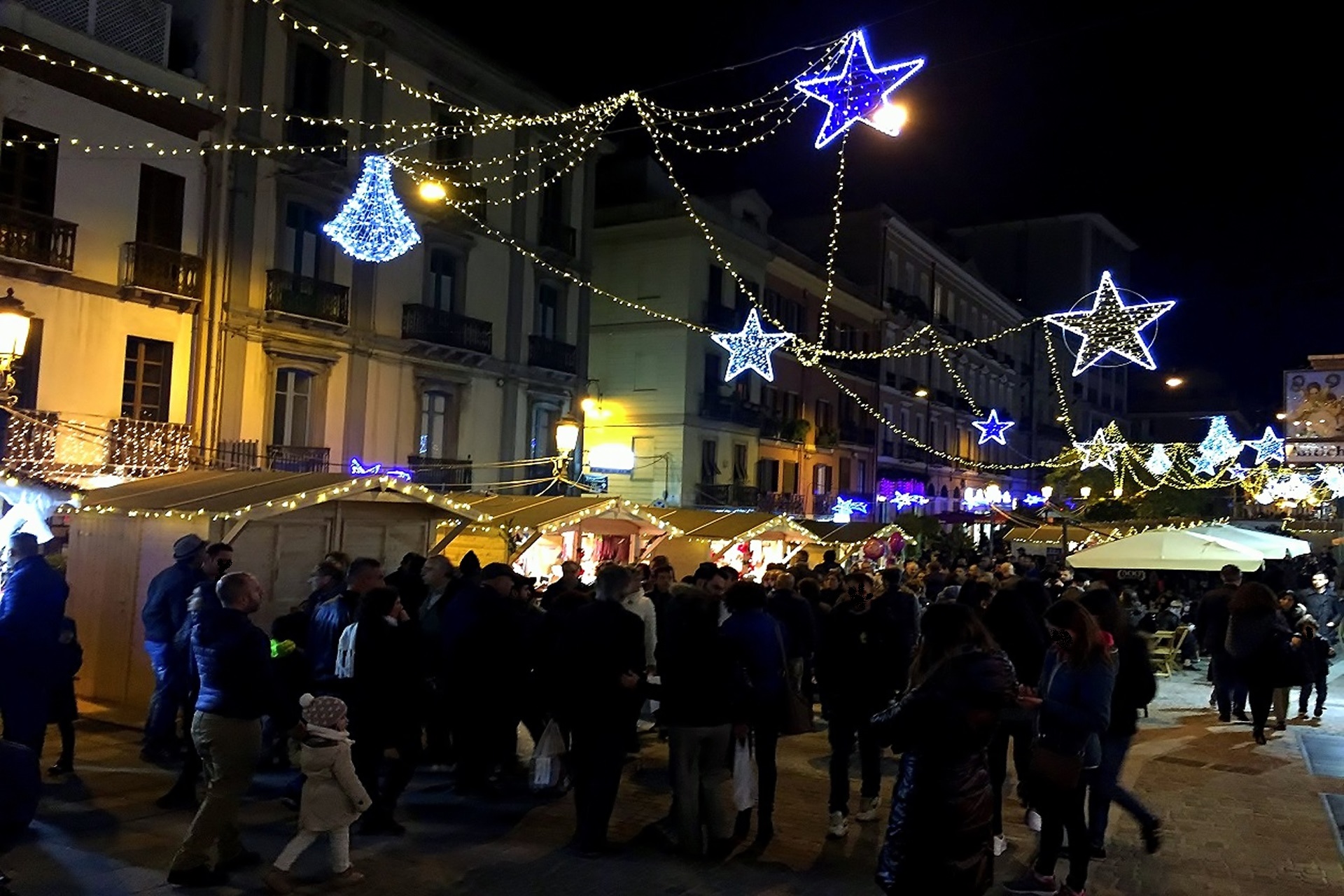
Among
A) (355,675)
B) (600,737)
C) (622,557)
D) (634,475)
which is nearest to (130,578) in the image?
(355,675)

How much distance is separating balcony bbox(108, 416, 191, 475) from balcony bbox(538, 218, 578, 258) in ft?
33.3

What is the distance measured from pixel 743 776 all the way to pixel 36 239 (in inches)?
502

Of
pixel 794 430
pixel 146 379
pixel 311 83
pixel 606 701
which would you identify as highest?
pixel 311 83

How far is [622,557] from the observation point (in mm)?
16797

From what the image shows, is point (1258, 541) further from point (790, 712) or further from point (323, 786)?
point (323, 786)

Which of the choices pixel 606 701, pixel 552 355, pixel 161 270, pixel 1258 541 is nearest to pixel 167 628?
pixel 606 701

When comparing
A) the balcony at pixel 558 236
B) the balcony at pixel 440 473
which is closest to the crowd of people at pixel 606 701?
the balcony at pixel 440 473

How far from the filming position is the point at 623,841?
634cm

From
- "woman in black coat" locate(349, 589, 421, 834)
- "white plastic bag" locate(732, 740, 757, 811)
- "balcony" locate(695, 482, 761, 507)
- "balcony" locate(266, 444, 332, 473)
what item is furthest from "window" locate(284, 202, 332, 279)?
"white plastic bag" locate(732, 740, 757, 811)

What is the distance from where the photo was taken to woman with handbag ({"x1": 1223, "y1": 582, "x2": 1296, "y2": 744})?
33.1 feet

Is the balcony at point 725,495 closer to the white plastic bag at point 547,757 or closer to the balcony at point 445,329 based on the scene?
the balcony at point 445,329

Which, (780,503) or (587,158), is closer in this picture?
(587,158)

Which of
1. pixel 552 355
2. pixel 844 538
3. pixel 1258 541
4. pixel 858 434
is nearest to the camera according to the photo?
pixel 1258 541

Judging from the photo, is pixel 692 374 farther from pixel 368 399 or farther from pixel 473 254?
pixel 368 399
